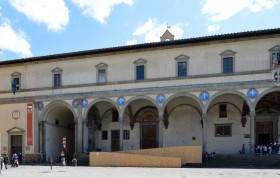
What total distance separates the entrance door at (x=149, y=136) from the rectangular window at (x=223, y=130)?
5830 mm

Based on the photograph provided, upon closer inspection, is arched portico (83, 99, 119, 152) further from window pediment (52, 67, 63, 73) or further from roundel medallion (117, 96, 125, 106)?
window pediment (52, 67, 63, 73)

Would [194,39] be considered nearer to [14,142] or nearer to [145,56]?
[145,56]

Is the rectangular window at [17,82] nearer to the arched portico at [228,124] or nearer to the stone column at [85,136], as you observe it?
the stone column at [85,136]

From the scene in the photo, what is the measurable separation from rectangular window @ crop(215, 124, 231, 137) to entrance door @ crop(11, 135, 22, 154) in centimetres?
1826

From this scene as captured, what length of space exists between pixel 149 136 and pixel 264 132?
403 inches

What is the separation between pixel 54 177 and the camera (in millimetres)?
20922

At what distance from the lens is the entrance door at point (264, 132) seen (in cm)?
3297

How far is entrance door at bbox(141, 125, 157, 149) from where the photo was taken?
36281mm

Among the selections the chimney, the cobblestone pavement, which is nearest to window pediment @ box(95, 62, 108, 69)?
the chimney

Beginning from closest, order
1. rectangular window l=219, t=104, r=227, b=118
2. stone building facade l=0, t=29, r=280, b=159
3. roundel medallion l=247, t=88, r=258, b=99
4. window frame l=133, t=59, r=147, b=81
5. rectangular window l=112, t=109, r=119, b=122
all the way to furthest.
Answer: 1. roundel medallion l=247, t=88, r=258, b=99
2. stone building facade l=0, t=29, r=280, b=159
3. window frame l=133, t=59, r=147, b=81
4. rectangular window l=219, t=104, r=227, b=118
5. rectangular window l=112, t=109, r=119, b=122

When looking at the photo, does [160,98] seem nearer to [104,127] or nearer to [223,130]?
[223,130]

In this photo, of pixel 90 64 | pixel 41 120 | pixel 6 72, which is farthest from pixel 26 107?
pixel 90 64

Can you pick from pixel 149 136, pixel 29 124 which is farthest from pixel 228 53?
pixel 29 124

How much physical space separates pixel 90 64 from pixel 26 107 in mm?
7539
